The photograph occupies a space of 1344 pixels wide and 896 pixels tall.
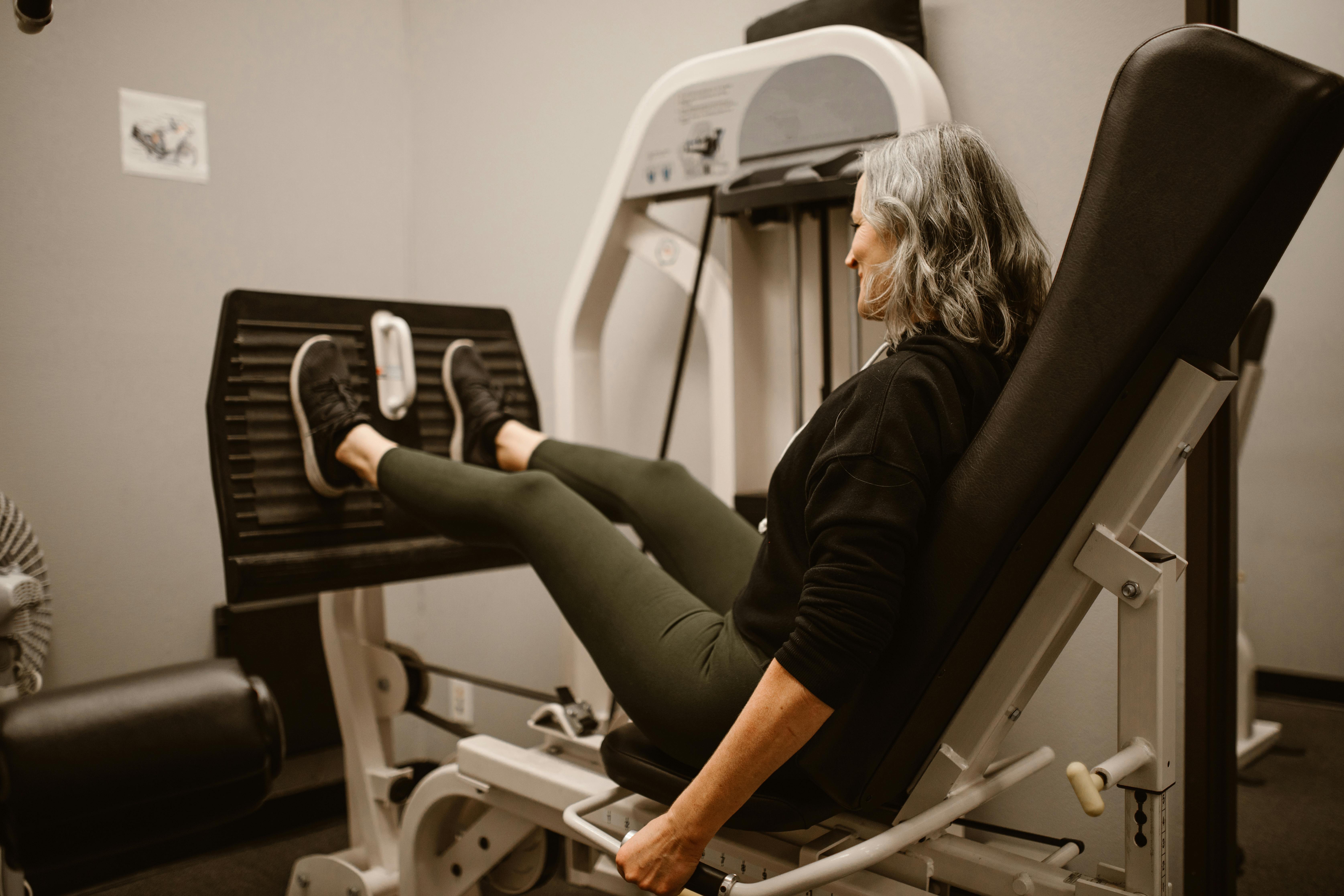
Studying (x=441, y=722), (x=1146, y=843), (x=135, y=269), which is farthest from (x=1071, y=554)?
(x=135, y=269)

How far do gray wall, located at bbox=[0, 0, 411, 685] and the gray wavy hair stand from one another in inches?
67.8

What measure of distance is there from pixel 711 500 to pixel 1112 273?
719 mm

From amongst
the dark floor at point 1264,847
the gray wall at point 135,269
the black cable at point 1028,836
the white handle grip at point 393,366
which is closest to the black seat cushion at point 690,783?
the black cable at point 1028,836

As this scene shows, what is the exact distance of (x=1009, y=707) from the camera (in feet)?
2.77

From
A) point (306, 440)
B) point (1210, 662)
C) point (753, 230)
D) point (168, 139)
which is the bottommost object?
point (1210, 662)

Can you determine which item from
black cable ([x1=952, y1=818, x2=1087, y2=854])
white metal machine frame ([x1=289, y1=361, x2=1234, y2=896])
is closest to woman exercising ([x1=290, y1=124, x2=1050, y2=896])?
white metal machine frame ([x1=289, y1=361, x2=1234, y2=896])

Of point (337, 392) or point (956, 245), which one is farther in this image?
point (337, 392)

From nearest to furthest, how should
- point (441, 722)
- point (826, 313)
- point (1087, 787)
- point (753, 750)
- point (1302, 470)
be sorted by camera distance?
point (1087, 787) < point (753, 750) < point (826, 313) < point (441, 722) < point (1302, 470)

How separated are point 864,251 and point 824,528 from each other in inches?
12.3

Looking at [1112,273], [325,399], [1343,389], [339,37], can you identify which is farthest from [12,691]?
[1343,389]

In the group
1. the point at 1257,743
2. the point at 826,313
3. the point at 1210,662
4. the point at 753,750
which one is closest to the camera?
the point at 753,750

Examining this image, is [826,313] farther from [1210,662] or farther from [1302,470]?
[1302,470]

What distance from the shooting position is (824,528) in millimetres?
797

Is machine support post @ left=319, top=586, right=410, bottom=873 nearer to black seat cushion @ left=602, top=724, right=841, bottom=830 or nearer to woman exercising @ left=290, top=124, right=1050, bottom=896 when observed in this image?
woman exercising @ left=290, top=124, right=1050, bottom=896
